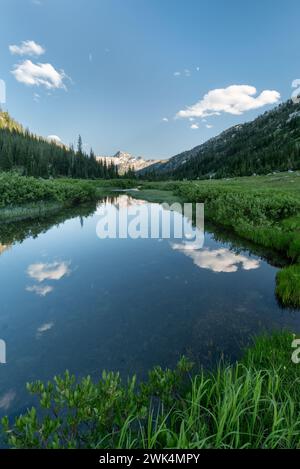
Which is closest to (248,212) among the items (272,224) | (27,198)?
(272,224)

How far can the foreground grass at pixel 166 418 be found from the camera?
2.90 meters

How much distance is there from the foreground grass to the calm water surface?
1353 mm

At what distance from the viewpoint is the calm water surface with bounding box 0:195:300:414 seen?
5727 mm

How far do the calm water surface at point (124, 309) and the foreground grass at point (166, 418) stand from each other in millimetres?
1353

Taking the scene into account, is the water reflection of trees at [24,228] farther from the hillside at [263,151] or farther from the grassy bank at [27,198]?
the hillside at [263,151]

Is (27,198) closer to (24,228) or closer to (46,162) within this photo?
(24,228)

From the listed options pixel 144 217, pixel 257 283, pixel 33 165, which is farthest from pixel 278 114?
pixel 257 283

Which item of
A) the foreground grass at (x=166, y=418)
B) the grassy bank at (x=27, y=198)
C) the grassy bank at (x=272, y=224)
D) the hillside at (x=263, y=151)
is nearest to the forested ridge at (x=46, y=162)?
the hillside at (x=263, y=151)

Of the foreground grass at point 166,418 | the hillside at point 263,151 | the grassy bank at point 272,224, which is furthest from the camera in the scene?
the hillside at point 263,151

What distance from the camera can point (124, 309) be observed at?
8.12 meters

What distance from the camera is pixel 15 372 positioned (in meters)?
5.31

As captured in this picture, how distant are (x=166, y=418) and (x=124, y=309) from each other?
15.4 ft

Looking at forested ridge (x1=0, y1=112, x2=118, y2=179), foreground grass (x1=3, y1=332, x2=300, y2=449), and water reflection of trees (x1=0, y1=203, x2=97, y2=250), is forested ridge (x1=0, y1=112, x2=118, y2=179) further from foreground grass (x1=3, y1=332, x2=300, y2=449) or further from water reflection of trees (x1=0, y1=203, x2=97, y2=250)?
foreground grass (x1=3, y1=332, x2=300, y2=449)

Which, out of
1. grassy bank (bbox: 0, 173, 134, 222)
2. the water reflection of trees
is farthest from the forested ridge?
the water reflection of trees
